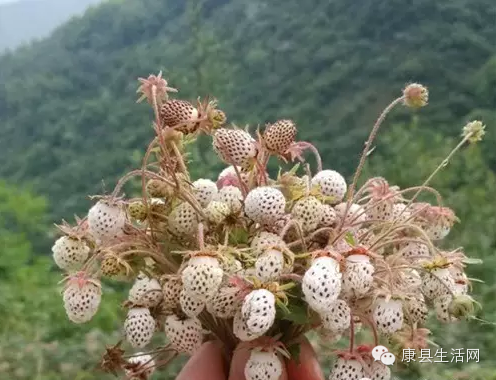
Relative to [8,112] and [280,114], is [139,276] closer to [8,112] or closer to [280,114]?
[280,114]

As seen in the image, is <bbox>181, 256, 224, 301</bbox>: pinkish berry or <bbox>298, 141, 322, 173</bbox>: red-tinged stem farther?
<bbox>298, 141, 322, 173</bbox>: red-tinged stem

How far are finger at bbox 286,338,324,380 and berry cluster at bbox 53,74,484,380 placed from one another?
21mm

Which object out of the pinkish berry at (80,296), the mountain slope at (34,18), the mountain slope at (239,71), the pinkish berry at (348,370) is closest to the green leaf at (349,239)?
the pinkish berry at (348,370)

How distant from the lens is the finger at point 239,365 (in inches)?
31.7

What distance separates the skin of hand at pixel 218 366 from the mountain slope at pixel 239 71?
2174 millimetres

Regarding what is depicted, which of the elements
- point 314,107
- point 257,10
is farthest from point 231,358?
point 257,10

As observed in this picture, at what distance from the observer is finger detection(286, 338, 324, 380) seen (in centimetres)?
83

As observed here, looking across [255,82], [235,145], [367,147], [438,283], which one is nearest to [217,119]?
[235,145]

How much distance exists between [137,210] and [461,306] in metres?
0.30

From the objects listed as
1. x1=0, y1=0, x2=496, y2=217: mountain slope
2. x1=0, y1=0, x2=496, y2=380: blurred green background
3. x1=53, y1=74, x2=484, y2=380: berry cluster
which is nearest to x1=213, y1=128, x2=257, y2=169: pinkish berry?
x1=53, y1=74, x2=484, y2=380: berry cluster

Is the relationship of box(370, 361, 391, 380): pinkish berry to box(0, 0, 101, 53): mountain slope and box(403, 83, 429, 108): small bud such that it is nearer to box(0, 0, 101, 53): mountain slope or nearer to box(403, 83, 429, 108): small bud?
box(403, 83, 429, 108): small bud

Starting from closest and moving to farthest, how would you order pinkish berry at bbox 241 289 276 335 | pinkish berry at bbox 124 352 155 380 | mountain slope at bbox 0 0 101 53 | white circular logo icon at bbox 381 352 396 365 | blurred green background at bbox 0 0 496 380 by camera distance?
pinkish berry at bbox 241 289 276 335 < white circular logo icon at bbox 381 352 396 365 < pinkish berry at bbox 124 352 155 380 < blurred green background at bbox 0 0 496 380 < mountain slope at bbox 0 0 101 53

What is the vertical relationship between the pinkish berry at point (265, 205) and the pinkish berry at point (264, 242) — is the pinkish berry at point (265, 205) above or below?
above

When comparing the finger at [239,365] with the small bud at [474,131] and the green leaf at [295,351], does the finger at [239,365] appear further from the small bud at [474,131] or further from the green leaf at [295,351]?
the small bud at [474,131]
